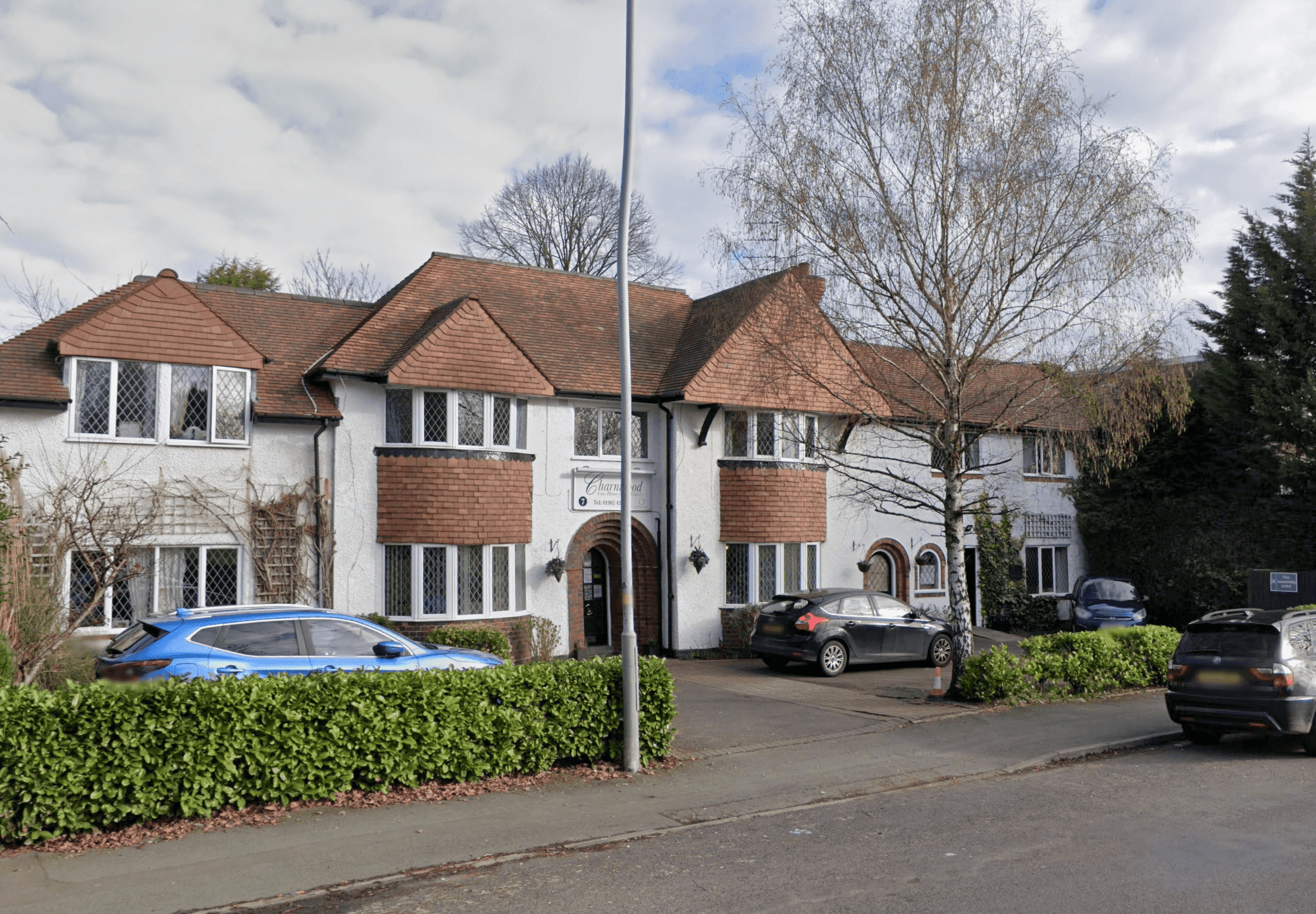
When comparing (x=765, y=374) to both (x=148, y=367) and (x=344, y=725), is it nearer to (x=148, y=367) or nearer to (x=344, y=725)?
(x=344, y=725)

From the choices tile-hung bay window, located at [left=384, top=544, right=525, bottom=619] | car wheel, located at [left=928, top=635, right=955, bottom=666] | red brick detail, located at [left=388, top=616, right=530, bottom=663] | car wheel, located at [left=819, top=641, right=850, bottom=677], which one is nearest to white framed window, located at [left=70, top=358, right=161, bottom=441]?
tile-hung bay window, located at [left=384, top=544, right=525, bottom=619]

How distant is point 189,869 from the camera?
22.8 feet

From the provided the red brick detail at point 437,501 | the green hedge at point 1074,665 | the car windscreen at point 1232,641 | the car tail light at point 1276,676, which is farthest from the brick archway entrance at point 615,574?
the car tail light at point 1276,676

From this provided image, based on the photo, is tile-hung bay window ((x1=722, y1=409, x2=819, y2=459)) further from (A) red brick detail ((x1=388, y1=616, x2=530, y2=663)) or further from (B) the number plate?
(B) the number plate

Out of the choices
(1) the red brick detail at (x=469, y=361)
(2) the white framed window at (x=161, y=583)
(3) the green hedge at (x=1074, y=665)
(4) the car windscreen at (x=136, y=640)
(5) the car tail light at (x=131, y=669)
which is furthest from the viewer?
(1) the red brick detail at (x=469, y=361)

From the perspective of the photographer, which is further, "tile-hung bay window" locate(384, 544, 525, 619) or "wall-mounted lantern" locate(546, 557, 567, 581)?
"wall-mounted lantern" locate(546, 557, 567, 581)

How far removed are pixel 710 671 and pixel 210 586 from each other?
877 cm

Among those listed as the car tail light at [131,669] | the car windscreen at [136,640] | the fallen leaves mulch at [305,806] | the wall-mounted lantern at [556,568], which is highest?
the wall-mounted lantern at [556,568]

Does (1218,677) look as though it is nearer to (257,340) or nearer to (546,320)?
(546,320)

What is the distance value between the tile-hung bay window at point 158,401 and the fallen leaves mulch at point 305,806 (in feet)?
31.9

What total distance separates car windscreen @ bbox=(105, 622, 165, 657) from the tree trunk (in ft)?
33.8

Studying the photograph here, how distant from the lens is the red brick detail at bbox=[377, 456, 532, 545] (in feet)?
57.0

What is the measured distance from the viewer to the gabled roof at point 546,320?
1838cm

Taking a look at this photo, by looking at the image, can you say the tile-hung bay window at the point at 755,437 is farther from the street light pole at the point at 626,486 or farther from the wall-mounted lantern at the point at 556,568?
the street light pole at the point at 626,486
